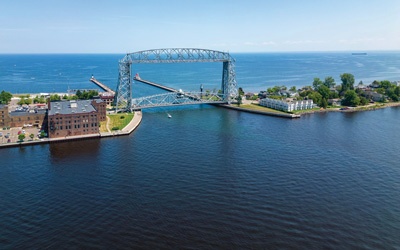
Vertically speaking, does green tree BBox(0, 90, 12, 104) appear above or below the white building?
above

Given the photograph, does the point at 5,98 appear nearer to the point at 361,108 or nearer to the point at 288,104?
the point at 288,104

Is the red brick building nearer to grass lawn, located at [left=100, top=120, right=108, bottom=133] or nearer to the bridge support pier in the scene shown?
grass lawn, located at [left=100, top=120, right=108, bottom=133]

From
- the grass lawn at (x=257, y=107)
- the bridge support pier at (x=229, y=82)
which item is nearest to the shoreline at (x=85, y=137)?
the grass lawn at (x=257, y=107)

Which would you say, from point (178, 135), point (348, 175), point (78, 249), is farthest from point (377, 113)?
point (78, 249)

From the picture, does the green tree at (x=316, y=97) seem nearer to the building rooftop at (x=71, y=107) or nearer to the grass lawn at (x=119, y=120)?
the grass lawn at (x=119, y=120)

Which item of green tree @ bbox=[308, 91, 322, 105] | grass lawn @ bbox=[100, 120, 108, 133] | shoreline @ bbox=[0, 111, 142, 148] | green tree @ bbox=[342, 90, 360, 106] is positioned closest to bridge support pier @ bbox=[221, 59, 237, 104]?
green tree @ bbox=[308, 91, 322, 105]

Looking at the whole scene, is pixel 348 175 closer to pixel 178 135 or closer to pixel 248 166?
pixel 248 166

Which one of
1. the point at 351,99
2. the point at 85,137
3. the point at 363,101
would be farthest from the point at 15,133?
the point at 363,101
